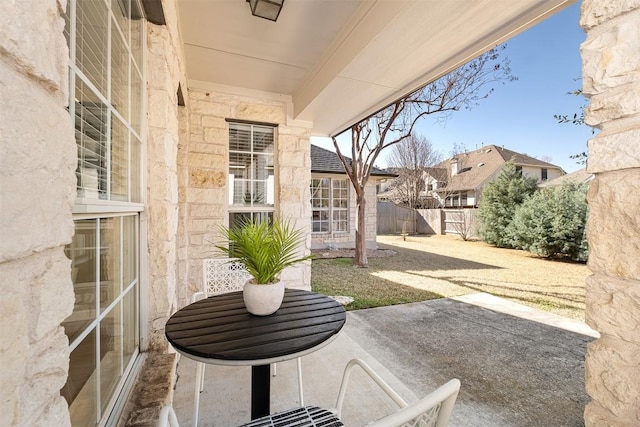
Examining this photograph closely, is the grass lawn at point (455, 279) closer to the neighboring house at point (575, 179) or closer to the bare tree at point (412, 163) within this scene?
the neighboring house at point (575, 179)

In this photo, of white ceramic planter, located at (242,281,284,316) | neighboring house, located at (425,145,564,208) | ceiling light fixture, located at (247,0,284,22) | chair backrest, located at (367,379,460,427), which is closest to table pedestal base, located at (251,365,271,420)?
white ceramic planter, located at (242,281,284,316)

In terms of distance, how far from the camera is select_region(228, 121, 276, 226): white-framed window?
3.49 m

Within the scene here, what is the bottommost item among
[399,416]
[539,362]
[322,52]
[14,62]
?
[539,362]

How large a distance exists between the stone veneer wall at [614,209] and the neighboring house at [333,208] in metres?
7.57

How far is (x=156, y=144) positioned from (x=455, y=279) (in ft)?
18.7

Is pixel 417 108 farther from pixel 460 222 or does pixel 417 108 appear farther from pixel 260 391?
pixel 460 222

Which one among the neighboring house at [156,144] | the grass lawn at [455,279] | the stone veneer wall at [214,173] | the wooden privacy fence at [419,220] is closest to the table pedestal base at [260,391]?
the neighboring house at [156,144]

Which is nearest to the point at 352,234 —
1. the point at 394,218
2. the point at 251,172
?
the point at 251,172

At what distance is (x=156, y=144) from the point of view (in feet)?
5.41

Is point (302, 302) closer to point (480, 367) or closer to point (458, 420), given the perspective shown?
point (458, 420)

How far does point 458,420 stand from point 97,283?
2230 mm

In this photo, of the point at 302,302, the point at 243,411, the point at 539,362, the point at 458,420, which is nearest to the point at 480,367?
the point at 539,362

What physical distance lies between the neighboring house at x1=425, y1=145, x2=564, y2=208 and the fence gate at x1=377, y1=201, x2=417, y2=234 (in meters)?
2.25

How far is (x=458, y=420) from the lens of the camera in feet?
5.95
